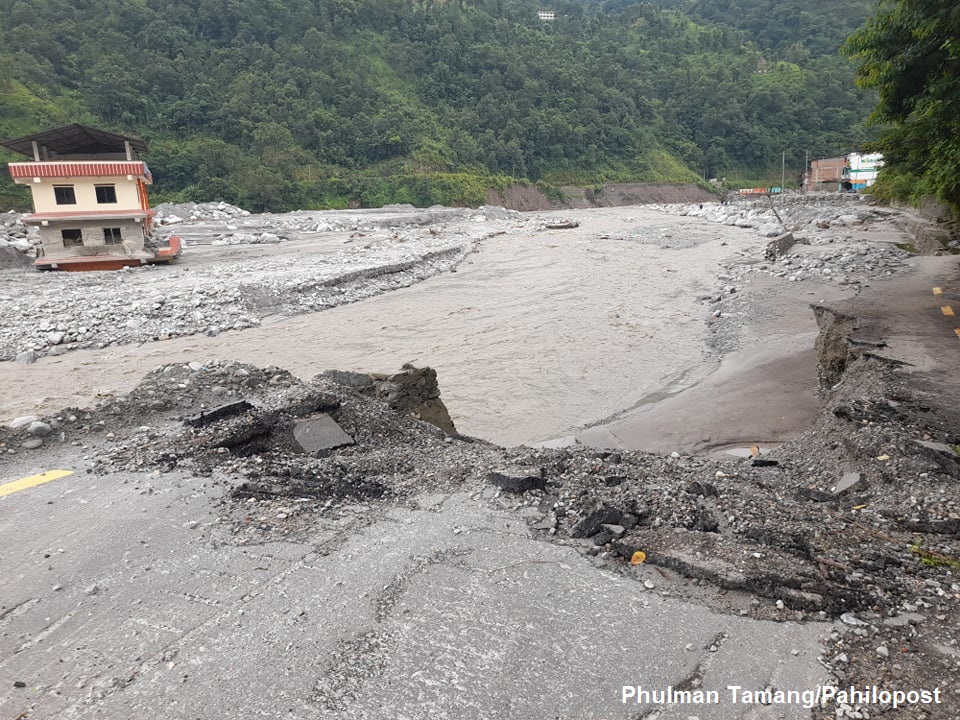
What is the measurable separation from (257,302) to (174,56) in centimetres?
7519

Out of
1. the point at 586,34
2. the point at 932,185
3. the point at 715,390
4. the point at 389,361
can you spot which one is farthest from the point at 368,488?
the point at 586,34

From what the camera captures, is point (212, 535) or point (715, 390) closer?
point (212, 535)

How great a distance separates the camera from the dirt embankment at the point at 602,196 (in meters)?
76.4

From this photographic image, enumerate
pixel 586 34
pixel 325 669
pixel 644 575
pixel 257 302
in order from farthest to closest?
1. pixel 586 34
2. pixel 257 302
3. pixel 644 575
4. pixel 325 669

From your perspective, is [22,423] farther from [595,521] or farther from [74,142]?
[74,142]

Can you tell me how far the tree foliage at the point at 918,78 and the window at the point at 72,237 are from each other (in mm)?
27560

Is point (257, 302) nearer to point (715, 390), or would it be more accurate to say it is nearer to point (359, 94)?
point (715, 390)

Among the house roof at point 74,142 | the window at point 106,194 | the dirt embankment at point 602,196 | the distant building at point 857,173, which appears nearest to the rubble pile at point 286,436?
the window at point 106,194

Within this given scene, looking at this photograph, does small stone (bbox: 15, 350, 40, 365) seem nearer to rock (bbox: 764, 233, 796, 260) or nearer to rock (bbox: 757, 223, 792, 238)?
rock (bbox: 764, 233, 796, 260)

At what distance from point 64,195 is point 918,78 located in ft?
93.2

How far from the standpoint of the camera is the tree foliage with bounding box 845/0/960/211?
331 inches

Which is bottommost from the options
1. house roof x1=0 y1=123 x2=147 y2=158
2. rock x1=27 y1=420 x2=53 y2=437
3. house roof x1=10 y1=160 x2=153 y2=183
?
rock x1=27 y1=420 x2=53 y2=437

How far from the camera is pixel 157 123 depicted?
220 ft

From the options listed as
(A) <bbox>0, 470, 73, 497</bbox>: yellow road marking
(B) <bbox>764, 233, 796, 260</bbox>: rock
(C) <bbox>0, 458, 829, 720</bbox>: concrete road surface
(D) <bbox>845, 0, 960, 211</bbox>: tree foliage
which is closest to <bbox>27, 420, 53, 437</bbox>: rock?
(A) <bbox>0, 470, 73, 497</bbox>: yellow road marking
